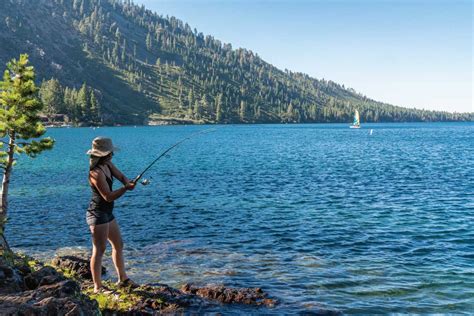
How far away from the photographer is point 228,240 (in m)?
20.9

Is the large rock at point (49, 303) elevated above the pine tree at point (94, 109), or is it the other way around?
the pine tree at point (94, 109)

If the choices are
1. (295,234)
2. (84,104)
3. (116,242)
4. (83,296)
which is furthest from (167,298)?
(84,104)

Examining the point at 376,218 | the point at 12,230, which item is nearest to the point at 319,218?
the point at 376,218

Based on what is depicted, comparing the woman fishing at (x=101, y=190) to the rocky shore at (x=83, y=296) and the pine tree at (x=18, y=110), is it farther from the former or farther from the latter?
the pine tree at (x=18, y=110)

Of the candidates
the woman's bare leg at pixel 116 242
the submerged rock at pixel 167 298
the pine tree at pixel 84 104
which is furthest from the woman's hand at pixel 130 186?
the pine tree at pixel 84 104

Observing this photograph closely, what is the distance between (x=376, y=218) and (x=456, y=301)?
40.2 feet

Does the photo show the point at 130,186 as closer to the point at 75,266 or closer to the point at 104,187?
the point at 104,187

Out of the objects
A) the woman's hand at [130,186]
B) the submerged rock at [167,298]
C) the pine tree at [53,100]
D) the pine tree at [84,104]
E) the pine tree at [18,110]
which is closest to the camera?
the woman's hand at [130,186]

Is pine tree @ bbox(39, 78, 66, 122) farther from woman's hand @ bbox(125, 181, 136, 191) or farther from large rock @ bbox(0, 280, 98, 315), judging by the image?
large rock @ bbox(0, 280, 98, 315)

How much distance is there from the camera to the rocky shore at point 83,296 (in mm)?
7121

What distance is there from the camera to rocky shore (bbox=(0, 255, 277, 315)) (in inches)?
280

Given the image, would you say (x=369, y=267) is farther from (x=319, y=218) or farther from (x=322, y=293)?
(x=319, y=218)

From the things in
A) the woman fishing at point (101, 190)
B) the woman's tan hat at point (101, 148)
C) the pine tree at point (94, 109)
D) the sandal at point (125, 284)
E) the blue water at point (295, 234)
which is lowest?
the blue water at point (295, 234)

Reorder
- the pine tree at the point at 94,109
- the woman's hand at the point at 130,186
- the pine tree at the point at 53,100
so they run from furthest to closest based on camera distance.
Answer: the pine tree at the point at 94,109, the pine tree at the point at 53,100, the woman's hand at the point at 130,186
